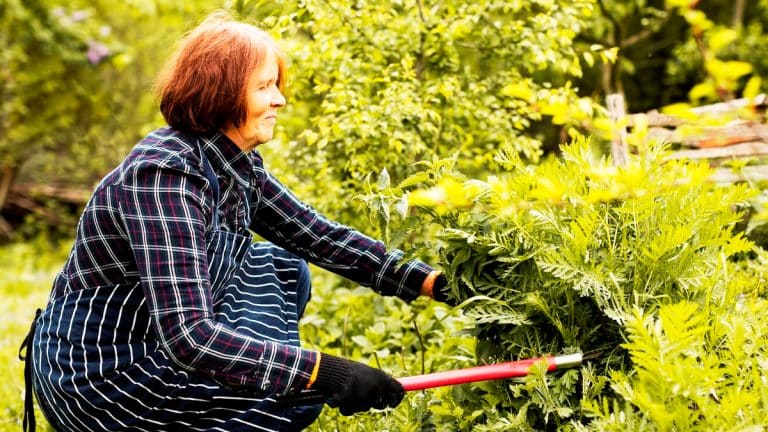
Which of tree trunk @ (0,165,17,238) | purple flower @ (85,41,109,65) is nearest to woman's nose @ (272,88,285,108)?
purple flower @ (85,41,109,65)

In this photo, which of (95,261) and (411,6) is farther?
(411,6)

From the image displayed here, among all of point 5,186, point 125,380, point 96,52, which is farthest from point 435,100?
point 5,186

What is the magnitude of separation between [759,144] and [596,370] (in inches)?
69.8

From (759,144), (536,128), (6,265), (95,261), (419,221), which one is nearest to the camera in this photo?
(419,221)

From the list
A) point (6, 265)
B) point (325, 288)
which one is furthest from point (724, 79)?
point (6, 265)

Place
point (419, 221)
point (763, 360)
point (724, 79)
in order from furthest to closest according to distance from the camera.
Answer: point (419, 221) → point (763, 360) → point (724, 79)

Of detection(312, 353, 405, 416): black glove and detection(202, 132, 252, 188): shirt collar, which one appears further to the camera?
detection(202, 132, 252, 188): shirt collar

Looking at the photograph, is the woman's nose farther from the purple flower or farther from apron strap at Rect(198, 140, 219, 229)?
the purple flower

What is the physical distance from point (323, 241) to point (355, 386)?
0.63m

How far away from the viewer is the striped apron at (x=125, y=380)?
6.73ft

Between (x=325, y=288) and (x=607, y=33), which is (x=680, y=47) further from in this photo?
(x=325, y=288)

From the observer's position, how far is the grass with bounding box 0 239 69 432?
132 inches

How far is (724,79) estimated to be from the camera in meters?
1.06

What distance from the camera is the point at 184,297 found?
6.17ft
